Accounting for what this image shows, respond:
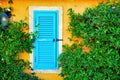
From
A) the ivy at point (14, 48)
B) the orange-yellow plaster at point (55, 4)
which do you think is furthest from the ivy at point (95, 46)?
the ivy at point (14, 48)

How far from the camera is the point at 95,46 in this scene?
1180 centimetres

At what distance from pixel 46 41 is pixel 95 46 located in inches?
46.7

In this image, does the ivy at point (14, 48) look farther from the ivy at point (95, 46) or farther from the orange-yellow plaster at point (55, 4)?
the ivy at point (95, 46)

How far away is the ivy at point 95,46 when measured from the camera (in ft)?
38.1

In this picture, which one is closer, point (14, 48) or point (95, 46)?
point (95, 46)

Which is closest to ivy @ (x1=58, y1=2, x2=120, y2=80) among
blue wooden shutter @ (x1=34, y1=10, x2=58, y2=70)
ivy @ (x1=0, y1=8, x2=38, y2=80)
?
blue wooden shutter @ (x1=34, y1=10, x2=58, y2=70)

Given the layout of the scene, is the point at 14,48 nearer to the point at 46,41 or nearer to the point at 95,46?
the point at 46,41

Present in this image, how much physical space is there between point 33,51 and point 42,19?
0.77m

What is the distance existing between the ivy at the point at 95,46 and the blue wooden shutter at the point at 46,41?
0.33m

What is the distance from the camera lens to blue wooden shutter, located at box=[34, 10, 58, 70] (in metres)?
12.2

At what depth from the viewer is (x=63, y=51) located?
1220cm

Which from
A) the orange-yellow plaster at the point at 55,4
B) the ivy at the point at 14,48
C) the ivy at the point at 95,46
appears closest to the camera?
the ivy at the point at 95,46

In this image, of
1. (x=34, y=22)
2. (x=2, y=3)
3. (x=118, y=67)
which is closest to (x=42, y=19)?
(x=34, y=22)

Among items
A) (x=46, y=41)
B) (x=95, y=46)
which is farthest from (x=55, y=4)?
(x=95, y=46)
